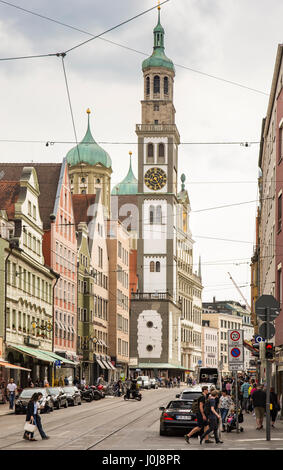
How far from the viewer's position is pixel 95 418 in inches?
1655

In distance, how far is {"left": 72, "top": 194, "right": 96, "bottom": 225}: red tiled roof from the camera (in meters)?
106

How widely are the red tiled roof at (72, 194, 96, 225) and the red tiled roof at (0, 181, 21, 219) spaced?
30.4 metres

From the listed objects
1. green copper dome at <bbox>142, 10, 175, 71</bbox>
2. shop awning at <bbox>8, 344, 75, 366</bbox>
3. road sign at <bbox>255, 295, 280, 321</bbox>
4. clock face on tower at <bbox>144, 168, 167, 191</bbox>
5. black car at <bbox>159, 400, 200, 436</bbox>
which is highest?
green copper dome at <bbox>142, 10, 175, 71</bbox>

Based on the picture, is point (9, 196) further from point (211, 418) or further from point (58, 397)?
point (211, 418)

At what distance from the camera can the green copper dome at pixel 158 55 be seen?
147 metres

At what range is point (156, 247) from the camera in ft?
460

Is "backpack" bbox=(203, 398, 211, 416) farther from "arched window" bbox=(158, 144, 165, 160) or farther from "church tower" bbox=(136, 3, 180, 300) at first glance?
"arched window" bbox=(158, 144, 165, 160)

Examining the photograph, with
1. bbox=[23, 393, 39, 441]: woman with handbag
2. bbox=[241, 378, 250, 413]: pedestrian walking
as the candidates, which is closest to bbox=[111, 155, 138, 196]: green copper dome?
bbox=[241, 378, 250, 413]: pedestrian walking

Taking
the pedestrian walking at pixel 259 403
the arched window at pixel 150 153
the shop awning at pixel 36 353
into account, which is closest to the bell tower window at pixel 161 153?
the arched window at pixel 150 153

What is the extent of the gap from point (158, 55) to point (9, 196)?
262 ft

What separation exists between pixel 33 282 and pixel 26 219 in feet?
16.0

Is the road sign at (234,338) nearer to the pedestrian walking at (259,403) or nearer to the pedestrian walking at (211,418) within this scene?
the pedestrian walking at (259,403)
